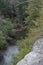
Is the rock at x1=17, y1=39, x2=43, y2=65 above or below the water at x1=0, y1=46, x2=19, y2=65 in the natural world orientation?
below

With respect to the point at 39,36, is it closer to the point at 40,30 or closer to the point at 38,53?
the point at 40,30

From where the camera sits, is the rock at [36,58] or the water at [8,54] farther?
the water at [8,54]

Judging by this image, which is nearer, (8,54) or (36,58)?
(36,58)

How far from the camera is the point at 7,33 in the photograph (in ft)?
74.2

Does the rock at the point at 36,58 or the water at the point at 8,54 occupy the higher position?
the water at the point at 8,54

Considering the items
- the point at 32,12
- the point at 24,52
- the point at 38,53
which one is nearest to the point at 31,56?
the point at 38,53

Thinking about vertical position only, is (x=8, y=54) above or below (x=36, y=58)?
above

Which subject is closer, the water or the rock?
the rock

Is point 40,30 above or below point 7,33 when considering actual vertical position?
below

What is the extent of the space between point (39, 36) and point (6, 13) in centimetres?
2481

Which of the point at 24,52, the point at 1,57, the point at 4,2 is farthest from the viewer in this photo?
the point at 4,2

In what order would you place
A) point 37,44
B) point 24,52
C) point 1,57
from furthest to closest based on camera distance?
point 1,57 < point 24,52 < point 37,44

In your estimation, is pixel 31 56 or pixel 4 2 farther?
pixel 4 2

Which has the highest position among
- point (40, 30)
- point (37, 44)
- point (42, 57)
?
point (40, 30)
